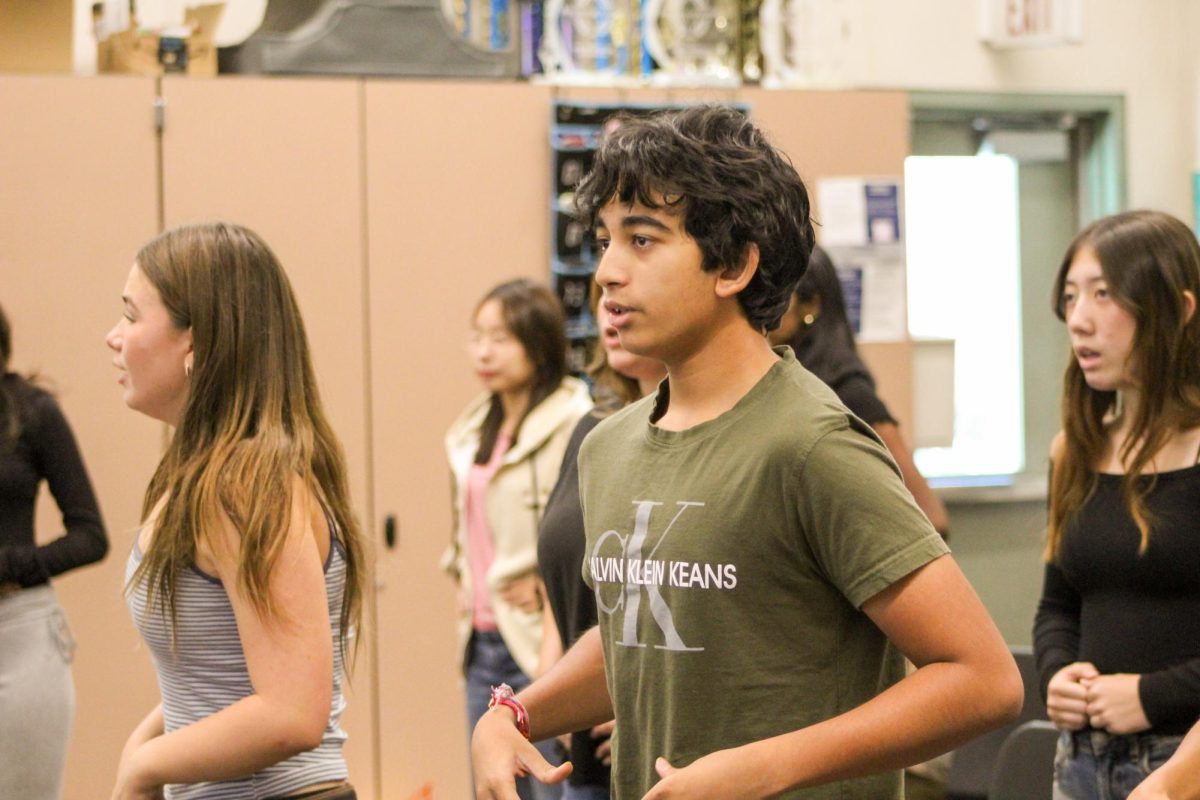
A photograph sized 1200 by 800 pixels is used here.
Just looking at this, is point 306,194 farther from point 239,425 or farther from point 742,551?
point 742,551

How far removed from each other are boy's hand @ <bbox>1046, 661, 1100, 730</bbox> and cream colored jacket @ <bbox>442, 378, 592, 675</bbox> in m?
1.32

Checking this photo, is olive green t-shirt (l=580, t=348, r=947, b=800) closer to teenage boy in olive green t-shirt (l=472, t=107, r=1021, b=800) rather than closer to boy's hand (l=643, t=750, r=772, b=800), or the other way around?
teenage boy in olive green t-shirt (l=472, t=107, r=1021, b=800)

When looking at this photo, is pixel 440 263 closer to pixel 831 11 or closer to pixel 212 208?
pixel 212 208

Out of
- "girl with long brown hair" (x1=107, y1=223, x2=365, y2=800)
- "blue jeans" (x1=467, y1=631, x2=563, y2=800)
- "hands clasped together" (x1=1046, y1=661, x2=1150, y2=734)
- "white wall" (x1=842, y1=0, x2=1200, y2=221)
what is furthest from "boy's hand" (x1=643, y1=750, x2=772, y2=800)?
"white wall" (x1=842, y1=0, x2=1200, y2=221)

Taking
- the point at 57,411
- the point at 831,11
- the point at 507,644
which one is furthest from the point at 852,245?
the point at 57,411

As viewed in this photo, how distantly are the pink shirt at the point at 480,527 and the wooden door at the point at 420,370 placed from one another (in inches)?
26.9

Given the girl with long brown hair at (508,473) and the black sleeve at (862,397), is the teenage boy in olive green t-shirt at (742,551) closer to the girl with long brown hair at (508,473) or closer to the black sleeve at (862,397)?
the black sleeve at (862,397)

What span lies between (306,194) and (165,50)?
21.4 inches

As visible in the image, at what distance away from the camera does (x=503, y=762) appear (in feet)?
4.23

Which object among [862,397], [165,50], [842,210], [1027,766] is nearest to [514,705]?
[862,397]

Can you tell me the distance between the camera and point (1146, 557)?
6.30 feet

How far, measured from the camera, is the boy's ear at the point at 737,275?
1.26 metres

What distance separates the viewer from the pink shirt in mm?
3242

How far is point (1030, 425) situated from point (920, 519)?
14.0 feet
